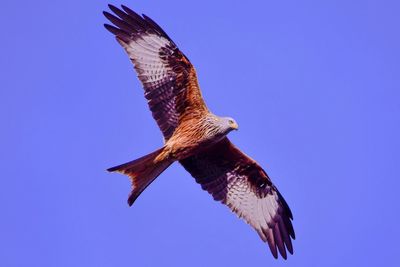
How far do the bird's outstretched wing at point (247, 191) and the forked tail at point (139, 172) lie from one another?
1222 millimetres

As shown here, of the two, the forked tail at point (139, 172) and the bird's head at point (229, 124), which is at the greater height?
the bird's head at point (229, 124)

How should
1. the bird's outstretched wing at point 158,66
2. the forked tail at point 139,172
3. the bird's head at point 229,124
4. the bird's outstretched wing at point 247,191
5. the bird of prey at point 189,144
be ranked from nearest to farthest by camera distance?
the forked tail at point 139,172, the bird's head at point 229,124, the bird of prey at point 189,144, the bird's outstretched wing at point 158,66, the bird's outstretched wing at point 247,191

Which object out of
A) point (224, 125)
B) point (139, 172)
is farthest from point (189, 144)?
point (139, 172)

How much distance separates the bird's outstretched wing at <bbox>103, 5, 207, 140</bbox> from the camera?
12.2m

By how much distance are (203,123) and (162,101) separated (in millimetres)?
855

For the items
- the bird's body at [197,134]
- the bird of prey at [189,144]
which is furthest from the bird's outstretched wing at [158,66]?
the bird's body at [197,134]

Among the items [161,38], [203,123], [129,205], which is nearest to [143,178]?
[129,205]

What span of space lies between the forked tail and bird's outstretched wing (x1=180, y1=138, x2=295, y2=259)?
1.22 m

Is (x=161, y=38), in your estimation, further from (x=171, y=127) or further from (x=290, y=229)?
(x=290, y=229)

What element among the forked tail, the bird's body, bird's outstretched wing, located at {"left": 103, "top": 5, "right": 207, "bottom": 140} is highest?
bird's outstretched wing, located at {"left": 103, "top": 5, "right": 207, "bottom": 140}

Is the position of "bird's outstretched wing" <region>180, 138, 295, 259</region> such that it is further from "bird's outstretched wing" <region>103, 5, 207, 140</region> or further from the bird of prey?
"bird's outstretched wing" <region>103, 5, 207, 140</region>

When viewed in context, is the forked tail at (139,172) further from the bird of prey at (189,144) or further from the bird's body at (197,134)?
the bird's body at (197,134)

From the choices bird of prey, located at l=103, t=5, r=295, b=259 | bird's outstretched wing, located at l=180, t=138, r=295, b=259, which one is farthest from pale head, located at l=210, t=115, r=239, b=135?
bird's outstretched wing, located at l=180, t=138, r=295, b=259

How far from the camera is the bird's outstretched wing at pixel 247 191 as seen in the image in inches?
500
